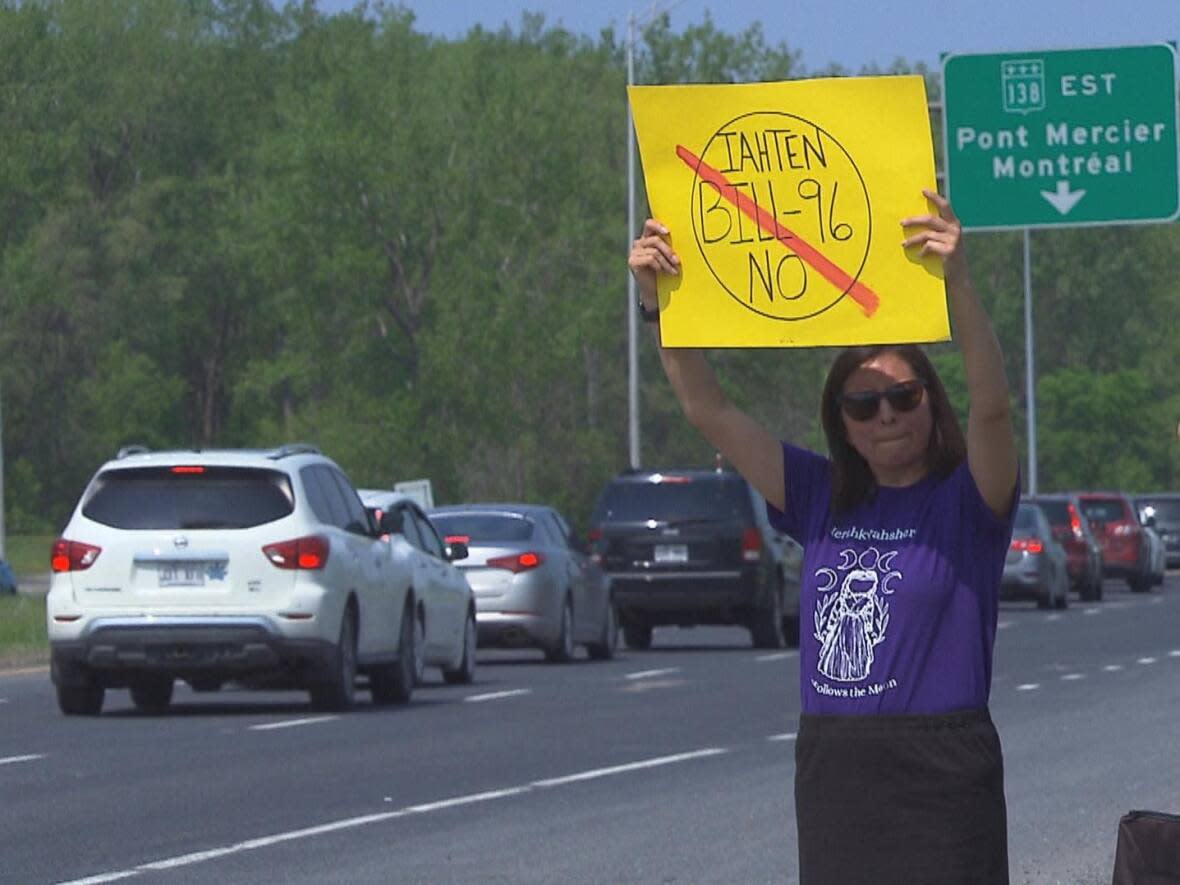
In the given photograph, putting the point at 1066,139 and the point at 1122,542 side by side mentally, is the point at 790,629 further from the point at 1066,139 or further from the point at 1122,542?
the point at 1122,542

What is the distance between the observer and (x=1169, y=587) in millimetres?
58906

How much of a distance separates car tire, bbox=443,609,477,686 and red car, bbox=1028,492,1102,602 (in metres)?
23.5

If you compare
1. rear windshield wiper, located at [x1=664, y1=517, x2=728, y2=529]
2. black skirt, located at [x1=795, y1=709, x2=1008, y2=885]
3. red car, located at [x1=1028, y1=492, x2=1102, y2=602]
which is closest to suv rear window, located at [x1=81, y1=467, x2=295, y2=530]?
rear windshield wiper, located at [x1=664, y1=517, x2=728, y2=529]

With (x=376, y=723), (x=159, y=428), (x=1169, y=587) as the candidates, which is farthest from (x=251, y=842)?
(x=159, y=428)

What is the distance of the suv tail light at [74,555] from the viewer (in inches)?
814

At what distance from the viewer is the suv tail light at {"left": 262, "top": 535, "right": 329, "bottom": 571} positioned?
20.6m

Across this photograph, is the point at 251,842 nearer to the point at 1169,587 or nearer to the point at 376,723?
the point at 376,723

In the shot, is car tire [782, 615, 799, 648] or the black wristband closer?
the black wristband

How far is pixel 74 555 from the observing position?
68.0 ft

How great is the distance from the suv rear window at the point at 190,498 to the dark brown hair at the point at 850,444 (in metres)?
15.4

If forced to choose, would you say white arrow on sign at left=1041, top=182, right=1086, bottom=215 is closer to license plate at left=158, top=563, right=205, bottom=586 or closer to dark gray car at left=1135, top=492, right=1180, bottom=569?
license plate at left=158, top=563, right=205, bottom=586

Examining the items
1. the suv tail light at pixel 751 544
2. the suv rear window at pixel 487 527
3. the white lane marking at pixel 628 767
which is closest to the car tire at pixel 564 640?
the suv rear window at pixel 487 527

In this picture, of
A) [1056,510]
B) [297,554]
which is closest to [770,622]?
[297,554]

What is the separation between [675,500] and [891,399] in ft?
90.0
